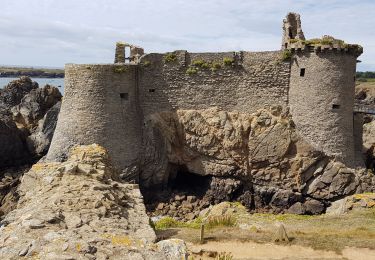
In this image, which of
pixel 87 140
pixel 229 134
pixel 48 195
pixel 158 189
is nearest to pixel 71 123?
pixel 87 140

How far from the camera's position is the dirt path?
1132 cm

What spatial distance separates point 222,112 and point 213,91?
4.73ft

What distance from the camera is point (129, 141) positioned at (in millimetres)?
25609

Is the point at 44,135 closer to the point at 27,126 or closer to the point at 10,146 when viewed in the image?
the point at 10,146

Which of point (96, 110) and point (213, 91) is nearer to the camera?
point (96, 110)

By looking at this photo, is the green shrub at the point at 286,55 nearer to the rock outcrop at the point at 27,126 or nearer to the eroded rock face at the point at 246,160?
the eroded rock face at the point at 246,160

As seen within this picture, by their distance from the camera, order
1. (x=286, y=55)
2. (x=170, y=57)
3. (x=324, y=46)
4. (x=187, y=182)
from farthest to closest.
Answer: (x=187, y=182) → (x=170, y=57) → (x=286, y=55) → (x=324, y=46)

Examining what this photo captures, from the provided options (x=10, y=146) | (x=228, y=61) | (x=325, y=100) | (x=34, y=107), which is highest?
(x=228, y=61)

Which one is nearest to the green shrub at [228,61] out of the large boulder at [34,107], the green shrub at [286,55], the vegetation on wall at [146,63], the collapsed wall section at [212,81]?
the collapsed wall section at [212,81]

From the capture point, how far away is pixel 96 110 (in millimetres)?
24328

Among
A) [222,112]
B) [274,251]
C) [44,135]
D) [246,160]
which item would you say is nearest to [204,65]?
[222,112]

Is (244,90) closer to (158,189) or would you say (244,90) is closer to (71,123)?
(158,189)

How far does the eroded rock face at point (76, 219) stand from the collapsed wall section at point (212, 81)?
13.9 metres

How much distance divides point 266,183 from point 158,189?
6.70m
